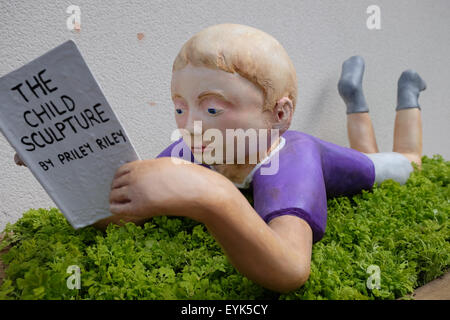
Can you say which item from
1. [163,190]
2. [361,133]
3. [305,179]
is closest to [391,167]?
[361,133]

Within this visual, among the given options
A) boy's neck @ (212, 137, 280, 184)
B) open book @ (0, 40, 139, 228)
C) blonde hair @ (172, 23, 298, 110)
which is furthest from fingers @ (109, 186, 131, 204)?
boy's neck @ (212, 137, 280, 184)

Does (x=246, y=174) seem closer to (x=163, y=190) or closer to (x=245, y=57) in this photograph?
(x=245, y=57)

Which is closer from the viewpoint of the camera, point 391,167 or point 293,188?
point 293,188

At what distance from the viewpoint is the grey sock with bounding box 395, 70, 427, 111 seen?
91.8 inches

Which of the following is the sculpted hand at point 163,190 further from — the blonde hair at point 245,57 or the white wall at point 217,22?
the white wall at point 217,22

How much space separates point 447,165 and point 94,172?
223 centimetres

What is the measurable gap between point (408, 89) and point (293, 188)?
5.16 ft

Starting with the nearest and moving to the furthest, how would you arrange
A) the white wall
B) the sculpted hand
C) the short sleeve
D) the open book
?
the sculpted hand
the open book
the short sleeve
the white wall

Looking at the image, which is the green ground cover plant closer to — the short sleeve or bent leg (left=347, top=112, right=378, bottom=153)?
the short sleeve

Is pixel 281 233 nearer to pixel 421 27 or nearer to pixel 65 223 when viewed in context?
pixel 65 223

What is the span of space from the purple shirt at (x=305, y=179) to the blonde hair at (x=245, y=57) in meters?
0.23

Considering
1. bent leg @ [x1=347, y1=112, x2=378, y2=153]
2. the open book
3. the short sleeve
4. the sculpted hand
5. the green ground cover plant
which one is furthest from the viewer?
bent leg @ [x1=347, y1=112, x2=378, y2=153]

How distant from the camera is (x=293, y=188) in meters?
1.21

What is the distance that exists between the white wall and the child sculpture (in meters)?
0.59
